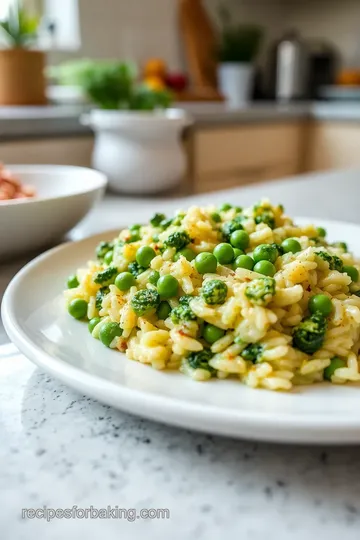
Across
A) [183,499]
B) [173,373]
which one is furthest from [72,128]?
[183,499]

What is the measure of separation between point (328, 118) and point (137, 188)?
207cm

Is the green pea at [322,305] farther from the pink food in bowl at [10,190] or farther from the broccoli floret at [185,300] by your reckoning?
the pink food in bowl at [10,190]

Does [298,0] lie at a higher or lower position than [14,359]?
higher

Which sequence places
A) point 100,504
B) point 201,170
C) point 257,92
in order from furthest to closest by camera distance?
point 257,92, point 201,170, point 100,504

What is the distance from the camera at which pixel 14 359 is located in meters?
0.79

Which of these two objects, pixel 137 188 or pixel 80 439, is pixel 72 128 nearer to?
pixel 137 188

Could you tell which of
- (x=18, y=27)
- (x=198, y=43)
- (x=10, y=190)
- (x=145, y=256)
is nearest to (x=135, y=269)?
(x=145, y=256)

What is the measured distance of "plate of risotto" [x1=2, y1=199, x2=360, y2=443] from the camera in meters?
0.55

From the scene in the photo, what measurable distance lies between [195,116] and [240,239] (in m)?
2.39

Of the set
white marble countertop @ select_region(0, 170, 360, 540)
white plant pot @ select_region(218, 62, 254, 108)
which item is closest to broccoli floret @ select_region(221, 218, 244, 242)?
white marble countertop @ select_region(0, 170, 360, 540)

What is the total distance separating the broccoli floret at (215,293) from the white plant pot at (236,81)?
12.3 feet

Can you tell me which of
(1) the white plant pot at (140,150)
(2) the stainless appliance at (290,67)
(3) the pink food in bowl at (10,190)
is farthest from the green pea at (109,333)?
(2) the stainless appliance at (290,67)

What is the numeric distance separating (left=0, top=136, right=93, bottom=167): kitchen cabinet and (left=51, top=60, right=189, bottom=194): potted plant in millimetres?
307

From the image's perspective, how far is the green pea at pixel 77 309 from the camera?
31.8 inches
